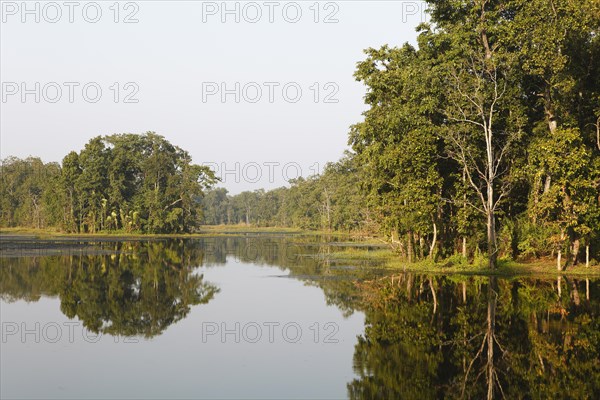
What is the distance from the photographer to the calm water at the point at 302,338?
1252 cm

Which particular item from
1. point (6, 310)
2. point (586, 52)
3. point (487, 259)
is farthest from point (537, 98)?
point (6, 310)

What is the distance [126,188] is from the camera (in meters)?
118

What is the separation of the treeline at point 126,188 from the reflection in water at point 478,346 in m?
93.7

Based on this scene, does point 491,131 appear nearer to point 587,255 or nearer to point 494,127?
point 494,127

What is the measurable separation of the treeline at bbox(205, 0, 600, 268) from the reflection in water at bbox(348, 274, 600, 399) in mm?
9785

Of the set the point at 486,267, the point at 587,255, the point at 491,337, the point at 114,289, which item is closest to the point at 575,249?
the point at 587,255

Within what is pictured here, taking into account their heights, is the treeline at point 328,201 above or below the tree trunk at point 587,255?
above

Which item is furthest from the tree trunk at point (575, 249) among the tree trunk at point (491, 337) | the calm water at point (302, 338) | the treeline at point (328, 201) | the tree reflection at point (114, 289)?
the treeline at point (328, 201)

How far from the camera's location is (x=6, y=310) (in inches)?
891

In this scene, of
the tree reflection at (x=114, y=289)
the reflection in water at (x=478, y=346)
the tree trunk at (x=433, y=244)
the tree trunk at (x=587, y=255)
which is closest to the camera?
the reflection in water at (x=478, y=346)

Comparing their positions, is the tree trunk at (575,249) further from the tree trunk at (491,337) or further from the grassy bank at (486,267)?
the tree trunk at (491,337)

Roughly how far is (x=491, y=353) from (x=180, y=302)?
14.3 meters

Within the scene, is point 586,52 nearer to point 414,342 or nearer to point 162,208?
point 414,342

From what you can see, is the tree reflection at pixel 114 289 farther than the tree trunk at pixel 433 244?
No
